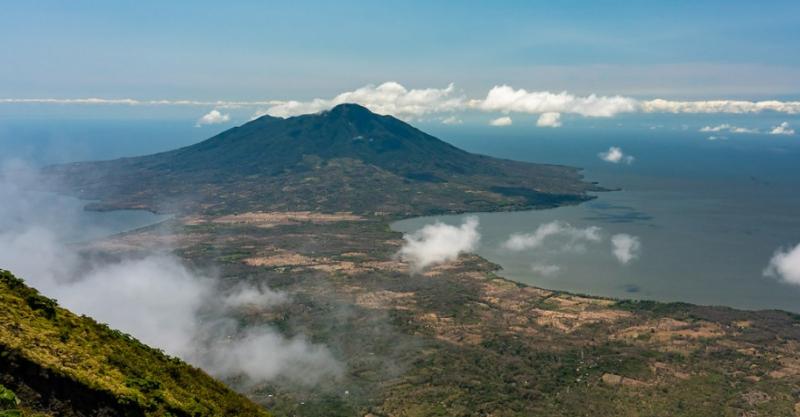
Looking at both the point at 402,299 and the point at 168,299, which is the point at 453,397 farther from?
the point at 168,299

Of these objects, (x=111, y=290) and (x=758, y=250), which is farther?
(x=758, y=250)

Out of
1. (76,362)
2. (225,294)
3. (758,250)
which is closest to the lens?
(76,362)

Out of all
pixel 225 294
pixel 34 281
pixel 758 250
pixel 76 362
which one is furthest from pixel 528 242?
pixel 76 362

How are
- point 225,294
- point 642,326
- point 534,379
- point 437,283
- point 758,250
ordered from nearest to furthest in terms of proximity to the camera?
point 534,379
point 642,326
point 225,294
point 437,283
point 758,250

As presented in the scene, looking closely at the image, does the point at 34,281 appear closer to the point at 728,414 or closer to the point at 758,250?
the point at 728,414

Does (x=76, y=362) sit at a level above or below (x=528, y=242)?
above

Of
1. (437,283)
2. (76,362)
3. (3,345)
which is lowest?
(437,283)
